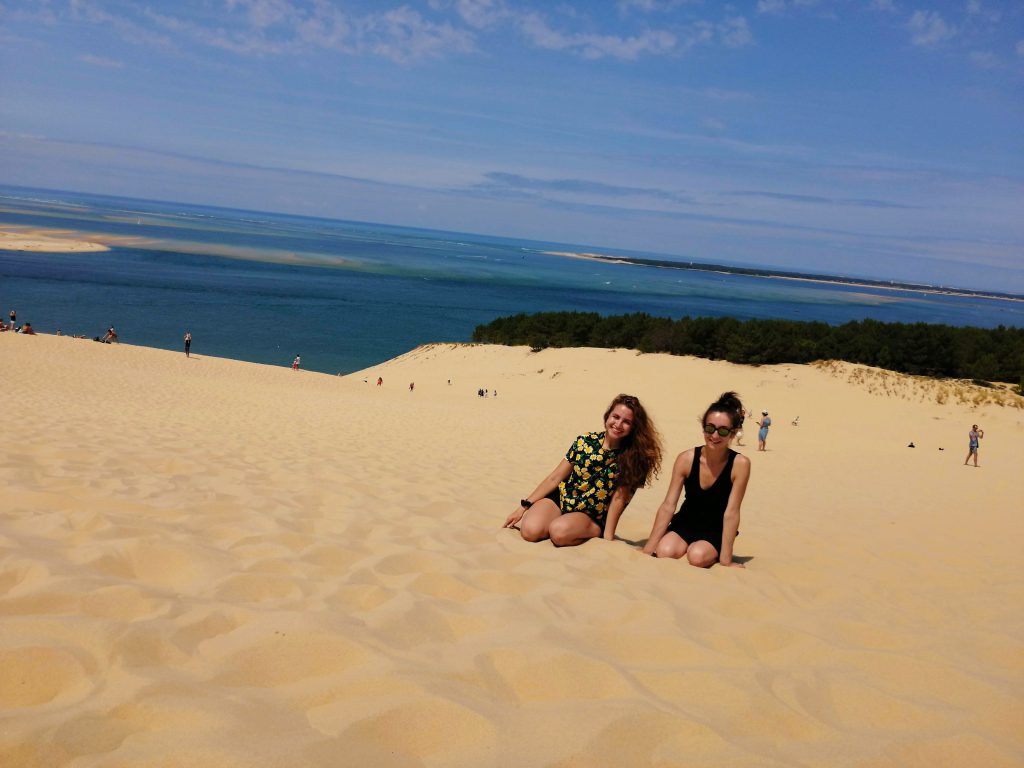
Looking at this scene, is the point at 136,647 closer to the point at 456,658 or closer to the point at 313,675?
the point at 313,675

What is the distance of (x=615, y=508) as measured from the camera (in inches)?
189

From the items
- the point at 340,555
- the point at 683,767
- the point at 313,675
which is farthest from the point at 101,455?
the point at 683,767

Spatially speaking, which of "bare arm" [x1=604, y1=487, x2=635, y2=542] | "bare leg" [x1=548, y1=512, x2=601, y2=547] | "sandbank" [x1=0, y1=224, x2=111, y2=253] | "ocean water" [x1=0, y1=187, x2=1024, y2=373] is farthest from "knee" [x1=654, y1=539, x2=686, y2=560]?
"sandbank" [x1=0, y1=224, x2=111, y2=253]

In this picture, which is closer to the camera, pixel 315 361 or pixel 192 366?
pixel 192 366

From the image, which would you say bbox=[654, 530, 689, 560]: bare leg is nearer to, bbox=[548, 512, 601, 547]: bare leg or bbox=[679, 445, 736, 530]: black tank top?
bbox=[679, 445, 736, 530]: black tank top

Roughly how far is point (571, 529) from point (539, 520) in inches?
10.4

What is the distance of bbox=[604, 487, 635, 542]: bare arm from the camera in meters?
4.78

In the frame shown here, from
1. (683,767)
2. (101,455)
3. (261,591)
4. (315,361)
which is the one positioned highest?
(683,767)

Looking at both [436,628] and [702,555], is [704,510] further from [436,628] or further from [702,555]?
[436,628]

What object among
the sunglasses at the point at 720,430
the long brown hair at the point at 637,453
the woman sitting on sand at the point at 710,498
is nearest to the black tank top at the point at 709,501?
the woman sitting on sand at the point at 710,498

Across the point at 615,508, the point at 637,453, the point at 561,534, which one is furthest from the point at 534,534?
the point at 637,453

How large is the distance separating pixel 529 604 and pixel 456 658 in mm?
726

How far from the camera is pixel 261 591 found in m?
3.22

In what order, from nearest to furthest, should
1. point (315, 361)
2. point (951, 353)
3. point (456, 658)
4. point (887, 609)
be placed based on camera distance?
point (456, 658), point (887, 609), point (951, 353), point (315, 361)
